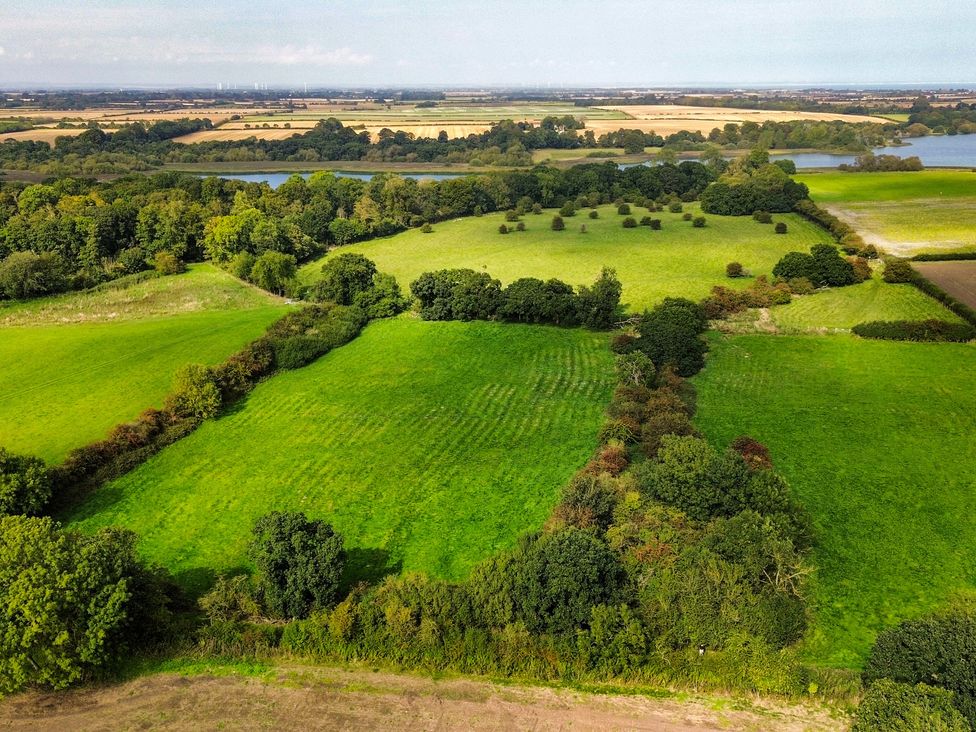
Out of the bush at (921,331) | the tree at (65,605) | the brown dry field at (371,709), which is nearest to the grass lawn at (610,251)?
the bush at (921,331)

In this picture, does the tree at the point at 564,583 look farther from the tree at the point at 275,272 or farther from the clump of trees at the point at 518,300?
the tree at the point at 275,272

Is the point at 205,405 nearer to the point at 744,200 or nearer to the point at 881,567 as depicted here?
the point at 881,567

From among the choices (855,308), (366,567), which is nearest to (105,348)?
(366,567)

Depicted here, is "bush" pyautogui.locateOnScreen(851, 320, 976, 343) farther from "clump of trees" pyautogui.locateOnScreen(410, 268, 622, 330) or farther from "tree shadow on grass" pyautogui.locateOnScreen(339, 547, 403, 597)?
"tree shadow on grass" pyautogui.locateOnScreen(339, 547, 403, 597)

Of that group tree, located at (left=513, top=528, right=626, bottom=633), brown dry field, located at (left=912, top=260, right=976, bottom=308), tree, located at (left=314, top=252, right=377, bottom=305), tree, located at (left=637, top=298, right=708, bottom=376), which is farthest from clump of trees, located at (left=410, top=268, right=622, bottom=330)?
tree, located at (left=513, top=528, right=626, bottom=633)

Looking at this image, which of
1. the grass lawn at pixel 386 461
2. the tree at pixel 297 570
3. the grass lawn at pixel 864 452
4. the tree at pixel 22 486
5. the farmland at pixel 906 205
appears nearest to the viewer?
the tree at pixel 297 570

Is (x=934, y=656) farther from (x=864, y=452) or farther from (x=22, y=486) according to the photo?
(x=22, y=486)
